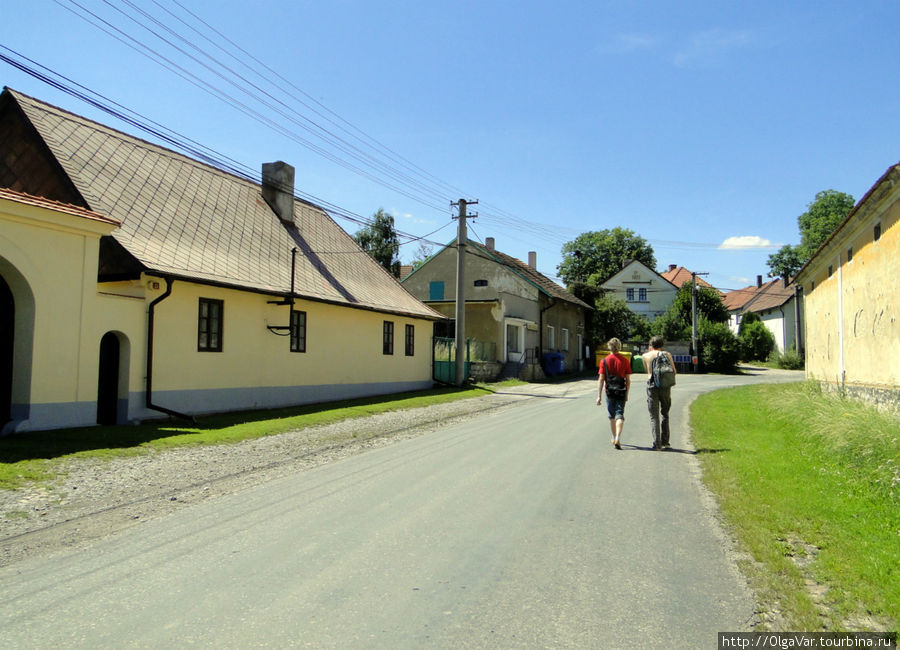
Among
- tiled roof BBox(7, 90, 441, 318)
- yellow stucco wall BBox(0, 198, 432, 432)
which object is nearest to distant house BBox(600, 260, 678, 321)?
tiled roof BBox(7, 90, 441, 318)

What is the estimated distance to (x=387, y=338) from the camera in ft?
72.9

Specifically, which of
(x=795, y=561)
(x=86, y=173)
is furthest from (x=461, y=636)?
(x=86, y=173)

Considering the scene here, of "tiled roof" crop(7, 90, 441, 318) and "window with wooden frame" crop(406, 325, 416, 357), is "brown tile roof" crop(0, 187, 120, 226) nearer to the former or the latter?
"tiled roof" crop(7, 90, 441, 318)

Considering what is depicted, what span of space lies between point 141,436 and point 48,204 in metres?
4.30

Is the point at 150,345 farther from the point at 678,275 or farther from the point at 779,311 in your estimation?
the point at 678,275

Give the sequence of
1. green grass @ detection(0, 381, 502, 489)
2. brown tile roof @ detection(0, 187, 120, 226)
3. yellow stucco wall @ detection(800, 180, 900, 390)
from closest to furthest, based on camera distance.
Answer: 1. green grass @ detection(0, 381, 502, 489)
2. brown tile roof @ detection(0, 187, 120, 226)
3. yellow stucco wall @ detection(800, 180, 900, 390)

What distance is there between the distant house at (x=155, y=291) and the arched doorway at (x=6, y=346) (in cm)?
3

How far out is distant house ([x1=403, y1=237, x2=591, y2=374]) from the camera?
103 ft

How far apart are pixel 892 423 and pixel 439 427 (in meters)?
8.11

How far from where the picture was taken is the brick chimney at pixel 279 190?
2092 cm

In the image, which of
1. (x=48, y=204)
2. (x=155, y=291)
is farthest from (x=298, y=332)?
(x=48, y=204)

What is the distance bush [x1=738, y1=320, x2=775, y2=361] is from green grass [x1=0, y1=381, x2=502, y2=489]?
39.9m

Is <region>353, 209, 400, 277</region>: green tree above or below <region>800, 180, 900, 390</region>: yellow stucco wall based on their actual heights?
above

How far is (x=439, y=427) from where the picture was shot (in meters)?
13.5
